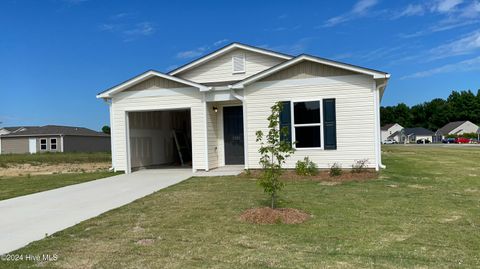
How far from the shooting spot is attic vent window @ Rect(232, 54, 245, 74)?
53.7 ft

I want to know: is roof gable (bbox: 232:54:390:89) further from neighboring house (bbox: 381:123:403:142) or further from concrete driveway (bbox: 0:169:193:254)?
neighboring house (bbox: 381:123:403:142)

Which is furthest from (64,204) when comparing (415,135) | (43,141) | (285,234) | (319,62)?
(415,135)

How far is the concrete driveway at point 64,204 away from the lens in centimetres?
669

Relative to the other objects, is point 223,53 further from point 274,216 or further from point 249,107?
point 274,216

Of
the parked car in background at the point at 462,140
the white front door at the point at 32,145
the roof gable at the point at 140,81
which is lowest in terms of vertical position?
the parked car in background at the point at 462,140

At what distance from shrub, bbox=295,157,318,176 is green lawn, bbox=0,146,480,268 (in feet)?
9.59

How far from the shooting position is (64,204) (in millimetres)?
9258

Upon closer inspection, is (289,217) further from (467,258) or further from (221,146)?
(221,146)

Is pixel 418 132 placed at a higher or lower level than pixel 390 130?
lower

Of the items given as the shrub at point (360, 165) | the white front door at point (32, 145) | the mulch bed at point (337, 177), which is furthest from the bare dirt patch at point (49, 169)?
the white front door at point (32, 145)

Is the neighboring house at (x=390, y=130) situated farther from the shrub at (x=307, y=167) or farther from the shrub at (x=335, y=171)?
the shrub at (x=335, y=171)

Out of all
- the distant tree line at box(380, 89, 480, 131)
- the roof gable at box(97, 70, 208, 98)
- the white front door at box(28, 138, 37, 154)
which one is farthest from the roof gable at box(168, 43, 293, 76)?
the distant tree line at box(380, 89, 480, 131)

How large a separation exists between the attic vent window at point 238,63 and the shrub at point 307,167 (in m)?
5.14

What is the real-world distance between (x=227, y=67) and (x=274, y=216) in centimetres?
1061
